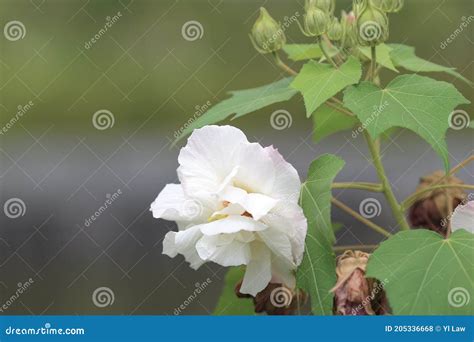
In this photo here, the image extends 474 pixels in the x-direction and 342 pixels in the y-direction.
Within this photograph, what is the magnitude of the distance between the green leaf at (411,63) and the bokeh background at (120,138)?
144 centimetres

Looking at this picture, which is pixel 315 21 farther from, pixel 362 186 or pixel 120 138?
pixel 120 138

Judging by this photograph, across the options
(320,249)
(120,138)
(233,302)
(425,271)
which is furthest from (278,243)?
(120,138)

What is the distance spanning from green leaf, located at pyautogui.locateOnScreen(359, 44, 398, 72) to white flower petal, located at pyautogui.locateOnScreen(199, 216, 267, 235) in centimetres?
27

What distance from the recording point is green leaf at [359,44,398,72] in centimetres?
102

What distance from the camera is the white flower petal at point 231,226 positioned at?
0.88 m

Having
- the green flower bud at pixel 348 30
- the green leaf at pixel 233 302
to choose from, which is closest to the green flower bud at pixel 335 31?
the green flower bud at pixel 348 30

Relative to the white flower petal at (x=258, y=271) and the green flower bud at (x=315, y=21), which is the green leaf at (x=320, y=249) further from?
the green flower bud at (x=315, y=21)

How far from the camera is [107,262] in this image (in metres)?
3.43

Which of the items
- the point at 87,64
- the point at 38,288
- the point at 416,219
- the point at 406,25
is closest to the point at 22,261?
the point at 38,288

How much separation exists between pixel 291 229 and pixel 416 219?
0.38 m

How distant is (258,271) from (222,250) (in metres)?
0.05

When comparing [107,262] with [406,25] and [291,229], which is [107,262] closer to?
[406,25]

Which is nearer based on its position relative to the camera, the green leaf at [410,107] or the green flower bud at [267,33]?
the green leaf at [410,107]

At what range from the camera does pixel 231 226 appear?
0.88 m
